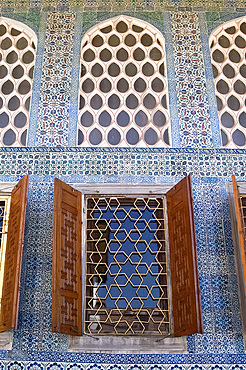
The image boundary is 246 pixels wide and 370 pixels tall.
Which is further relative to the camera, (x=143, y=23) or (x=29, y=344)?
(x=143, y=23)

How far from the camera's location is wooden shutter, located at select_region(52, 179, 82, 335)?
402cm

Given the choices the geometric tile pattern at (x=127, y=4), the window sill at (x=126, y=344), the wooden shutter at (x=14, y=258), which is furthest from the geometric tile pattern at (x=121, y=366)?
the geometric tile pattern at (x=127, y=4)

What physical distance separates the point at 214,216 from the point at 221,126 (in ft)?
3.47

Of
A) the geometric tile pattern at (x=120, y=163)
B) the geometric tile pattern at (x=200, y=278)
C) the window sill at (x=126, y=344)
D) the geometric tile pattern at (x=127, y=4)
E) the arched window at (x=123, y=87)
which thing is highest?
the geometric tile pattern at (x=127, y=4)

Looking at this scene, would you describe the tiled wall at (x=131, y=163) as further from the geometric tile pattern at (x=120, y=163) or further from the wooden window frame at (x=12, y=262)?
the wooden window frame at (x=12, y=262)

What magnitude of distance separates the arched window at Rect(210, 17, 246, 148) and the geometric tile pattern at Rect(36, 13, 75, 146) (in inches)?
63.5

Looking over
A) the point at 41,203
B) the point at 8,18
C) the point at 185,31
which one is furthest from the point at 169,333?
the point at 8,18

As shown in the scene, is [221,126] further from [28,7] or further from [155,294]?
[28,7]

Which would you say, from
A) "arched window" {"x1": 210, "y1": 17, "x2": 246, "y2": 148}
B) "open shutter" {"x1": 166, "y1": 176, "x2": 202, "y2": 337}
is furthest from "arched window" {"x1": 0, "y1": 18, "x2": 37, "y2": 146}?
"arched window" {"x1": 210, "y1": 17, "x2": 246, "y2": 148}

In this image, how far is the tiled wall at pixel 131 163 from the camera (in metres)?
4.25

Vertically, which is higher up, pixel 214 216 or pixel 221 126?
pixel 221 126

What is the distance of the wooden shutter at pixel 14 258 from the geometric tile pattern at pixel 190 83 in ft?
5.63

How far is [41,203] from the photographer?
4.79m

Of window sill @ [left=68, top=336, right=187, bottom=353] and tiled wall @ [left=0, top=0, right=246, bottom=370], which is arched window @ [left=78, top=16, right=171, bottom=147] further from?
window sill @ [left=68, top=336, right=187, bottom=353]
